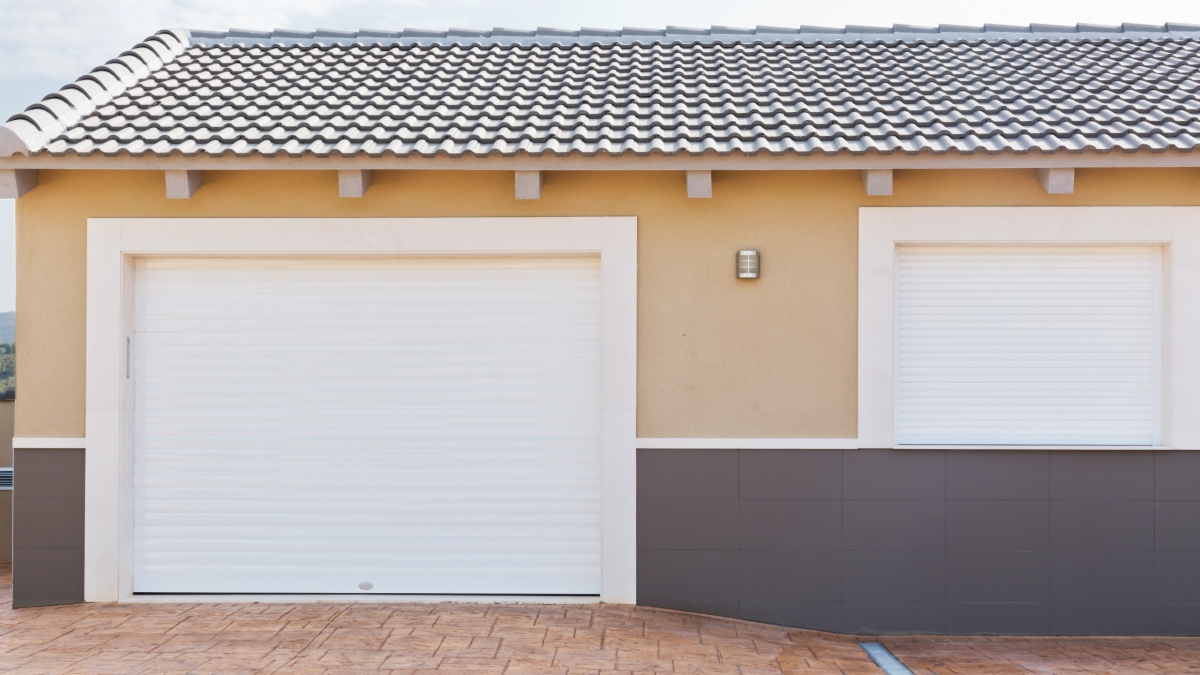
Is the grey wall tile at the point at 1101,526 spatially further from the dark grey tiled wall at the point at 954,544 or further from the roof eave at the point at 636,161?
the roof eave at the point at 636,161

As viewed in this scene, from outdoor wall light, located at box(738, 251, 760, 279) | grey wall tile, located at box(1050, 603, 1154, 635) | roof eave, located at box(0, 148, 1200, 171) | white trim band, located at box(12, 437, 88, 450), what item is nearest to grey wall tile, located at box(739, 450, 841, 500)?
outdoor wall light, located at box(738, 251, 760, 279)

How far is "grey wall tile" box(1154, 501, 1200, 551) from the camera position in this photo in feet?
20.4

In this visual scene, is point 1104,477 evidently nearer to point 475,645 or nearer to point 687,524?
point 687,524

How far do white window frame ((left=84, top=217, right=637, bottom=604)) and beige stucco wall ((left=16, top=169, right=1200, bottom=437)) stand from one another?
0.40 ft

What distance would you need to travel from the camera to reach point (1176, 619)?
20.5 ft

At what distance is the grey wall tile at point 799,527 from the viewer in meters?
6.27

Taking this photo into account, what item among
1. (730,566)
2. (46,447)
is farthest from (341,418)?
(730,566)

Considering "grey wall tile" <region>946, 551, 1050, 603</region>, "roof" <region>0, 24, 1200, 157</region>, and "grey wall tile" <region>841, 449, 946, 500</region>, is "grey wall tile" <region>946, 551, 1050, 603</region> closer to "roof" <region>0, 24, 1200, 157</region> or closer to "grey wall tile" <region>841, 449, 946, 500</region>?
"grey wall tile" <region>841, 449, 946, 500</region>

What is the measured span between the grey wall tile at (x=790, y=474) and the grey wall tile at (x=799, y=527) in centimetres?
6

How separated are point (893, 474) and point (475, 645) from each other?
3316 millimetres

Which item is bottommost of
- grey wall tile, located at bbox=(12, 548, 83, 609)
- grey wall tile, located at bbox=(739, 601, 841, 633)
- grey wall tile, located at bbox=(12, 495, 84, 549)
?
grey wall tile, located at bbox=(739, 601, 841, 633)

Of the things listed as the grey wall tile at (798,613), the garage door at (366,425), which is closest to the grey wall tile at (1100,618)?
the grey wall tile at (798,613)

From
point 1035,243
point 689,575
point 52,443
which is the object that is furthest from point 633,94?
point 52,443

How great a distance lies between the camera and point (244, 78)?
25.4 feet
